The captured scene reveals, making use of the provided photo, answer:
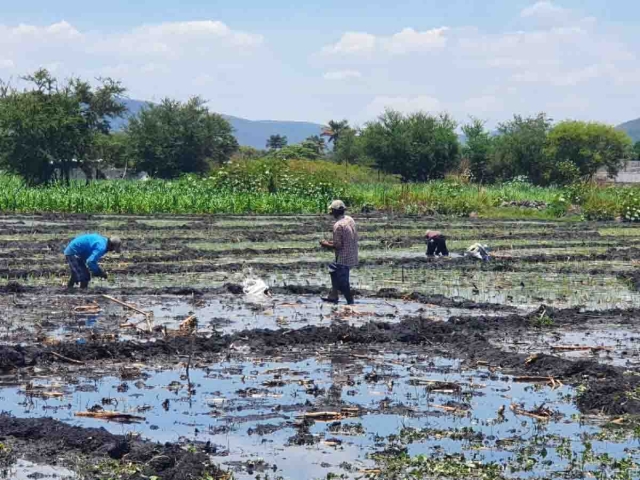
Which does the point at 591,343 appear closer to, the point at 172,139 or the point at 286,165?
the point at 286,165

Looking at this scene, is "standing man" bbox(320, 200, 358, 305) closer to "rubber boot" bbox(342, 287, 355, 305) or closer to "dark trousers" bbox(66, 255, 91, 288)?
"rubber boot" bbox(342, 287, 355, 305)

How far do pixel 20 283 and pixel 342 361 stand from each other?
724 cm

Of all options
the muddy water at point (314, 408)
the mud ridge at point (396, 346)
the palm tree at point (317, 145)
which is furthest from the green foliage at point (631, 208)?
the palm tree at point (317, 145)

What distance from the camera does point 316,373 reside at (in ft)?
34.7

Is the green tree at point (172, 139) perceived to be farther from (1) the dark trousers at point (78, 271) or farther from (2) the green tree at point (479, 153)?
(1) the dark trousers at point (78, 271)

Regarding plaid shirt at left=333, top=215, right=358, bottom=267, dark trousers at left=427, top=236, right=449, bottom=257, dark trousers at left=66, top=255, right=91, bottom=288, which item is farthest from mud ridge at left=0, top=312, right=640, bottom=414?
dark trousers at left=427, top=236, right=449, bottom=257

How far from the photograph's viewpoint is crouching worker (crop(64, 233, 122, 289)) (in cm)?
1473

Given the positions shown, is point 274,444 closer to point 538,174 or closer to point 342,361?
point 342,361

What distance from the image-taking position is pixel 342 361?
11266 millimetres

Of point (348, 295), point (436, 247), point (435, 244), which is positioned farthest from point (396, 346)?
point (436, 247)

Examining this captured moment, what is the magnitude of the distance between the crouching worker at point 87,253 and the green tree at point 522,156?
49991 millimetres

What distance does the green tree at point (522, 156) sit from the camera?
64062 mm

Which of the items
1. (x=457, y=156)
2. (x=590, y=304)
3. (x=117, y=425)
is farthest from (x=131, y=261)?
(x=457, y=156)

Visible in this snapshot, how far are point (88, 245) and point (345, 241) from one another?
137 inches
